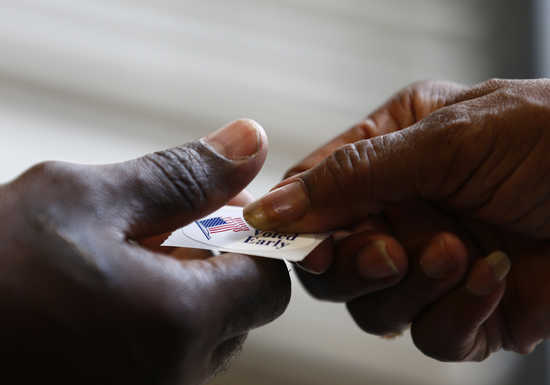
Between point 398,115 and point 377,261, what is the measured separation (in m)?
0.36

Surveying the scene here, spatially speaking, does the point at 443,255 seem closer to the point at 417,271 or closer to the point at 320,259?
the point at 417,271

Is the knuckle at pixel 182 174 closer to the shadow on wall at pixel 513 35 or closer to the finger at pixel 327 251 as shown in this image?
the finger at pixel 327 251

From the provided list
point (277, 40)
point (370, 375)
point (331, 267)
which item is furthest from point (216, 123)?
point (370, 375)

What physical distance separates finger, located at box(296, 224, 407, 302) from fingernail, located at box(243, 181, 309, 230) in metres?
0.14

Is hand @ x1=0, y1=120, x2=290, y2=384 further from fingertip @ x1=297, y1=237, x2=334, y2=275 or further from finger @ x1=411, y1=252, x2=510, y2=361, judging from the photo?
finger @ x1=411, y1=252, x2=510, y2=361

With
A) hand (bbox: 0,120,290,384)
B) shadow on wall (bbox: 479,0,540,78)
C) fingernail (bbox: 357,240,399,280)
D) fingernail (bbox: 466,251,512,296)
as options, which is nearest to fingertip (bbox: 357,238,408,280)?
fingernail (bbox: 357,240,399,280)

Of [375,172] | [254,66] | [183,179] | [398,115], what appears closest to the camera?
[183,179]

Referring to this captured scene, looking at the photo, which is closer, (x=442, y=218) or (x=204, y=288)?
(x=204, y=288)

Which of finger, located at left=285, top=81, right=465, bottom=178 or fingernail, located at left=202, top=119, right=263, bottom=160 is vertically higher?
fingernail, located at left=202, top=119, right=263, bottom=160

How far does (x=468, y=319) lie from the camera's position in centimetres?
92

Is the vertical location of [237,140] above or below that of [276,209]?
above

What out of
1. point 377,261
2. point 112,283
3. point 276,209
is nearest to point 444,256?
point 377,261

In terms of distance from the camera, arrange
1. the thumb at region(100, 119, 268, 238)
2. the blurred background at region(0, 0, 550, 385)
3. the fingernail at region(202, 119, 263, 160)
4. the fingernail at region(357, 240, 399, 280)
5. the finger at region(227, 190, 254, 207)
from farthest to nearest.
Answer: the blurred background at region(0, 0, 550, 385)
the finger at region(227, 190, 254, 207)
the fingernail at region(357, 240, 399, 280)
the fingernail at region(202, 119, 263, 160)
the thumb at region(100, 119, 268, 238)

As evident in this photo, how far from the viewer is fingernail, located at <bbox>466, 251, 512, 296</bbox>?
859mm
